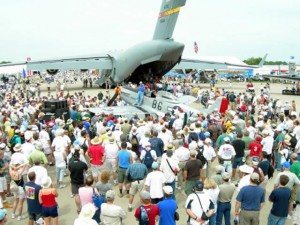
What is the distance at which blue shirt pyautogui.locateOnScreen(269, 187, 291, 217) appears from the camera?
18.2 feet

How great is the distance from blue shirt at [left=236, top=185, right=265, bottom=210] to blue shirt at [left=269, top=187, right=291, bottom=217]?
12.2 inches

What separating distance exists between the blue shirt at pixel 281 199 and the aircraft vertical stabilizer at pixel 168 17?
21380 millimetres

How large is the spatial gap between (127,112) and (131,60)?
10929mm

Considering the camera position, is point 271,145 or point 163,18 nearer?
point 271,145

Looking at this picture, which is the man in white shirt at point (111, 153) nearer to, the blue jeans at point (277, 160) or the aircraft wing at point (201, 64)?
the blue jeans at point (277, 160)

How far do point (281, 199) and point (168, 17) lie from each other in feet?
72.6

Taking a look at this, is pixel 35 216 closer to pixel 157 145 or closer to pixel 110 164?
pixel 110 164

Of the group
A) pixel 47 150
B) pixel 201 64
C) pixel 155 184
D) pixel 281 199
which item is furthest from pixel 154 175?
pixel 201 64

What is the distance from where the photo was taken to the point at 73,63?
30.7 metres

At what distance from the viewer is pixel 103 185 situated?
20.3ft

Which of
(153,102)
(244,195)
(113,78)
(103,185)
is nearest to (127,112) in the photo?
(153,102)

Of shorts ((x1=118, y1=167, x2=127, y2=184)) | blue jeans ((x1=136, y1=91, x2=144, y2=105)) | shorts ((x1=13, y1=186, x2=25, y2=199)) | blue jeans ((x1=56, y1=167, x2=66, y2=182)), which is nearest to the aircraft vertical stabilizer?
blue jeans ((x1=136, y1=91, x2=144, y2=105))

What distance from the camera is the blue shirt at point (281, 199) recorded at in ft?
18.2

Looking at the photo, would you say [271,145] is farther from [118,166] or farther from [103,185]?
[103,185]
